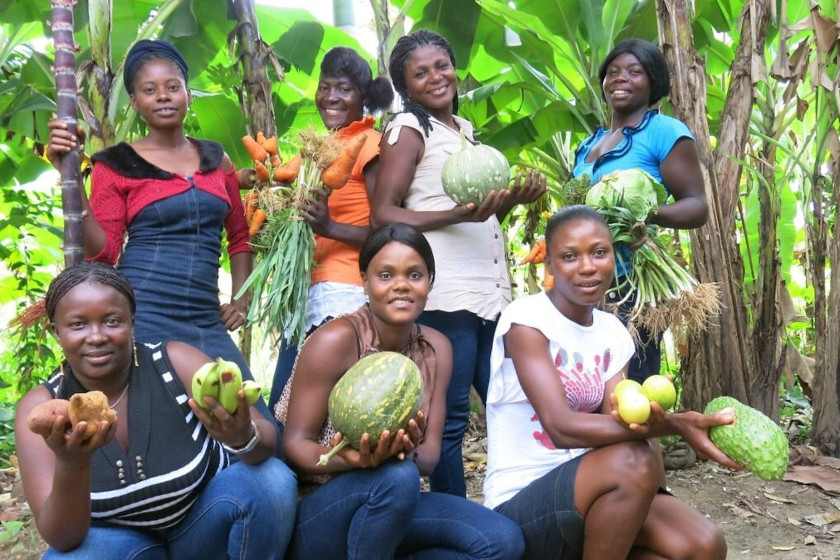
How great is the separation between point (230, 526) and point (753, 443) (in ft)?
4.53

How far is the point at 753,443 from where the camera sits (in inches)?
84.1

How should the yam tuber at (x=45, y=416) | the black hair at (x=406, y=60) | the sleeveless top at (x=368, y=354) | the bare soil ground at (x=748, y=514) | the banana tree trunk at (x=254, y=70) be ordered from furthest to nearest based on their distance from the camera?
1. the banana tree trunk at (x=254, y=70)
2. the bare soil ground at (x=748, y=514)
3. the black hair at (x=406, y=60)
4. the sleeveless top at (x=368, y=354)
5. the yam tuber at (x=45, y=416)

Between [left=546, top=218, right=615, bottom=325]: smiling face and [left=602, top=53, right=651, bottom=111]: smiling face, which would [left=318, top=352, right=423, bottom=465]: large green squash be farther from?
[left=602, top=53, right=651, bottom=111]: smiling face

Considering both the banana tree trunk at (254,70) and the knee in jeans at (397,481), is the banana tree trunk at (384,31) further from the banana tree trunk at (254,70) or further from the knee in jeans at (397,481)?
the knee in jeans at (397,481)

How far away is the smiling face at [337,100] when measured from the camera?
3184mm

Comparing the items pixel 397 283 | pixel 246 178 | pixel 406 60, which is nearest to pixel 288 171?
pixel 246 178

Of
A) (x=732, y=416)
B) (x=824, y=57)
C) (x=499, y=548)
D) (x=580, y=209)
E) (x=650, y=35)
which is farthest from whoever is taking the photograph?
(x=650, y=35)

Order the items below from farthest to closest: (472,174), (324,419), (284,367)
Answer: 1. (284,367)
2. (472,174)
3. (324,419)

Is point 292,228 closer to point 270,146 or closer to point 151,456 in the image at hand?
point 270,146

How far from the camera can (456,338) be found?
290cm

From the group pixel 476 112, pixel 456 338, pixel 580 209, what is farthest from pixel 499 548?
pixel 476 112

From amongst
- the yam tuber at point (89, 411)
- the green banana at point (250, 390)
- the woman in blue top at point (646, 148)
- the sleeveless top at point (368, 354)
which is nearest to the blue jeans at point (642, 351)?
the woman in blue top at point (646, 148)

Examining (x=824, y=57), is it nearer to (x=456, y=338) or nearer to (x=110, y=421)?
(x=456, y=338)

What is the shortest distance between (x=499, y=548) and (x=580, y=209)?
1.02 meters
